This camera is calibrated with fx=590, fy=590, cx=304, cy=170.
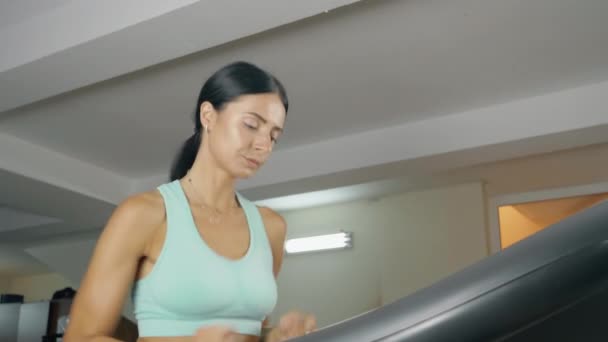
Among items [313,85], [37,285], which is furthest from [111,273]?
[37,285]

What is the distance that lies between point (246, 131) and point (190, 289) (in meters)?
0.21

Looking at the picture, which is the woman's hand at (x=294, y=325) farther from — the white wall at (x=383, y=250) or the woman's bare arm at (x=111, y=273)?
the white wall at (x=383, y=250)

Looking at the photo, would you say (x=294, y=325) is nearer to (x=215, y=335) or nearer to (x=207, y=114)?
(x=215, y=335)

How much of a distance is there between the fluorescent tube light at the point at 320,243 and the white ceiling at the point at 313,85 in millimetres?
797

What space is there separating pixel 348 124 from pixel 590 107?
1273 mm

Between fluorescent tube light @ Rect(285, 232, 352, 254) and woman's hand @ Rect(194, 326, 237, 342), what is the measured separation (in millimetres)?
4485

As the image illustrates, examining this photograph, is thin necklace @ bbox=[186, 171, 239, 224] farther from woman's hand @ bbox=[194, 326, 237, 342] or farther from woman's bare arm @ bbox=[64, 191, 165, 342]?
woman's hand @ bbox=[194, 326, 237, 342]

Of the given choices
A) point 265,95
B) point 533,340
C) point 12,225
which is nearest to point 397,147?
point 265,95

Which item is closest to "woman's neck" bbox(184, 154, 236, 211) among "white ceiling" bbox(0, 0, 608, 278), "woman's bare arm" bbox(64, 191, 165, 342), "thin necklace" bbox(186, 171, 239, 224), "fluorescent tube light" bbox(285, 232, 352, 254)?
"thin necklace" bbox(186, 171, 239, 224)

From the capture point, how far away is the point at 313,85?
293cm

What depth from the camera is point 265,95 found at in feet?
2.49

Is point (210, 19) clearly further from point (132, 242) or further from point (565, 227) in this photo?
point (565, 227)

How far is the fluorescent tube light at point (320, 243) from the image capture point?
16.2ft

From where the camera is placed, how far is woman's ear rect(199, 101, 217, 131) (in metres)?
0.79
